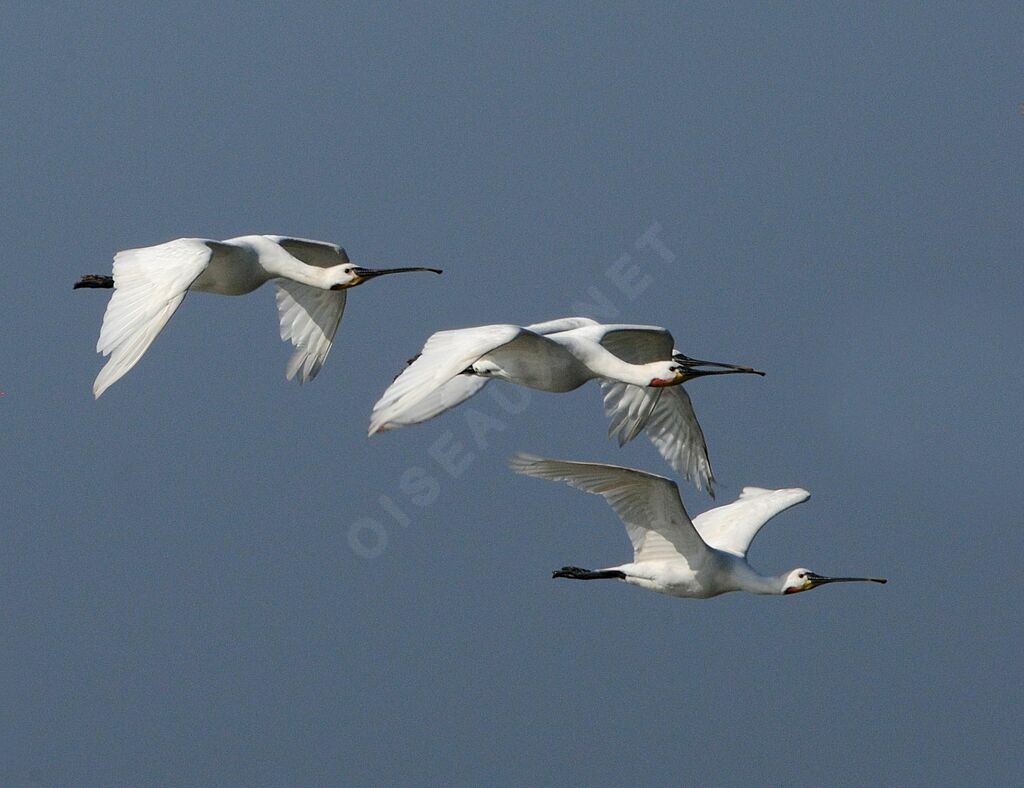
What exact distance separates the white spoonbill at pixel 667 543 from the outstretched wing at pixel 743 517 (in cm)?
2

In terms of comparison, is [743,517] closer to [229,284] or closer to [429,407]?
[229,284]

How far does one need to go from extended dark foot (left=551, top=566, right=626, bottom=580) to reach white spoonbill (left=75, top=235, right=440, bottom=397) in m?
3.39

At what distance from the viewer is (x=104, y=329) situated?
20828 millimetres

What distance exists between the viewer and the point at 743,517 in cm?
2494

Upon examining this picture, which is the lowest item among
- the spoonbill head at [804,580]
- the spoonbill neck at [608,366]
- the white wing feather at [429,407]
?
the spoonbill head at [804,580]

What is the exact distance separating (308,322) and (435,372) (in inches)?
219

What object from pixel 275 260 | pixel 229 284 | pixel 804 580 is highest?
pixel 275 260

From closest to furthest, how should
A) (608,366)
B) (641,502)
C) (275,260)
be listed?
(641,502) → (608,366) → (275,260)

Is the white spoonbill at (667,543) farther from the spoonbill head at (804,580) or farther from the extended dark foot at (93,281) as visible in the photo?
the extended dark foot at (93,281)

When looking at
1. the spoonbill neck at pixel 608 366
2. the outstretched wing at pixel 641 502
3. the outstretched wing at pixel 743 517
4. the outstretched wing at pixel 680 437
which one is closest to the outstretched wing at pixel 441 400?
the outstretched wing at pixel 641 502

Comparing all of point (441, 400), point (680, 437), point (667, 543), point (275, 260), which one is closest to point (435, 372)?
point (441, 400)

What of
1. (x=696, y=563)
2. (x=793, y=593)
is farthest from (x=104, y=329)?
(x=793, y=593)

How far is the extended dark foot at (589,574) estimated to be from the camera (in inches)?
924

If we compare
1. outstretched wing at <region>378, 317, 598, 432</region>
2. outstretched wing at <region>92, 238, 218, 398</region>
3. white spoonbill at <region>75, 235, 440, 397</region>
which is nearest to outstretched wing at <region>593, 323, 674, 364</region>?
white spoonbill at <region>75, 235, 440, 397</region>
